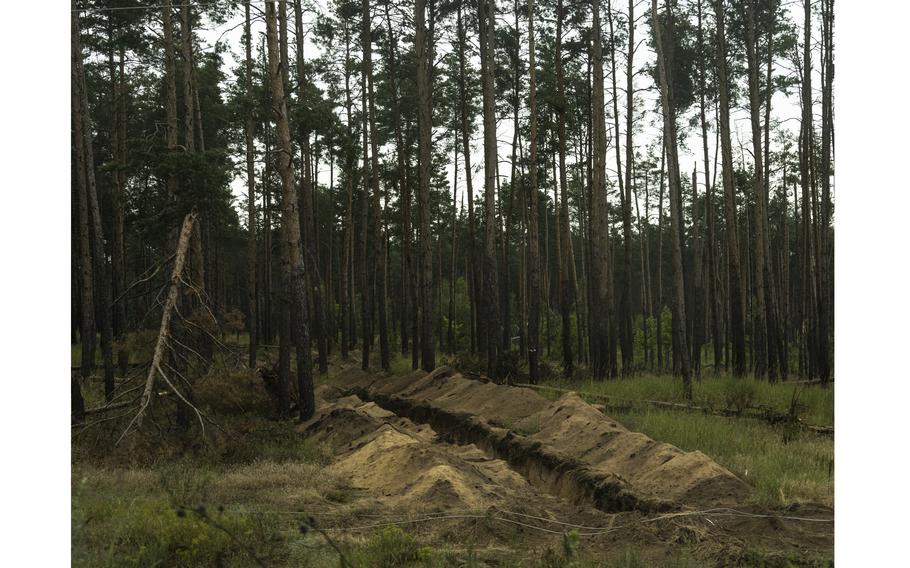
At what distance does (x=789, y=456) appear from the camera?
307 inches

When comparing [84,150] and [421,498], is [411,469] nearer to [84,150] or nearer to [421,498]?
[421,498]

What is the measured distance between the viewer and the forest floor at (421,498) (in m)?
5.12

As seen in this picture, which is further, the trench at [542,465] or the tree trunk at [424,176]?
the tree trunk at [424,176]

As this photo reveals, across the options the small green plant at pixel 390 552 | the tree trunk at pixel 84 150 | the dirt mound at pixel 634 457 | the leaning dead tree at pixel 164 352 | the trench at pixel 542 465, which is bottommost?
the trench at pixel 542 465

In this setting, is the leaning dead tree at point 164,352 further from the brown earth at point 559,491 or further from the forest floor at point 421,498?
the brown earth at point 559,491

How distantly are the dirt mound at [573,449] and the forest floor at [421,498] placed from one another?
0.08 ft

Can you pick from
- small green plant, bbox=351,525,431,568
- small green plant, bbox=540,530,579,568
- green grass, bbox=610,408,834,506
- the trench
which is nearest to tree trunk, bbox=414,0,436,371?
the trench

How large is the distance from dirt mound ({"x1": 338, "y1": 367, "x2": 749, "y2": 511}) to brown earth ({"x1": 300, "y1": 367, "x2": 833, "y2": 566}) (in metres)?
0.02

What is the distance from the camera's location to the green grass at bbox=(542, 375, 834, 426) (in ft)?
34.4

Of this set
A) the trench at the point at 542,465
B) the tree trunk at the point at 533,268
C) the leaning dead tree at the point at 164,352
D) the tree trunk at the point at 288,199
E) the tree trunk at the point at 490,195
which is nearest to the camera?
the trench at the point at 542,465

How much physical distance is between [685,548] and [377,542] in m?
2.15

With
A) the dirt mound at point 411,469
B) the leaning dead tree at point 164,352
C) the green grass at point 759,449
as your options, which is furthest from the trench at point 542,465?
the leaning dead tree at point 164,352

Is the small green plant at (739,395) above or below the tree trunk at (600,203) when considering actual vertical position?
below
